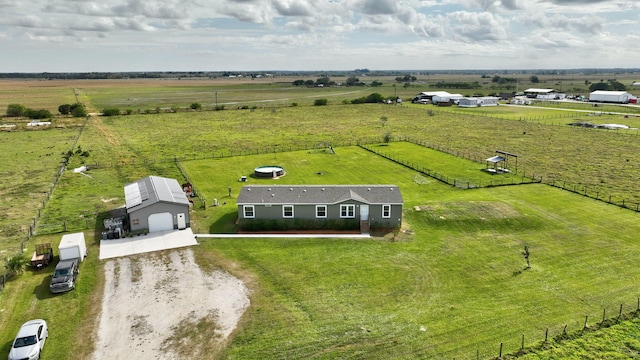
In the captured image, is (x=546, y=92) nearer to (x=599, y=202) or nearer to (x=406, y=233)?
(x=599, y=202)

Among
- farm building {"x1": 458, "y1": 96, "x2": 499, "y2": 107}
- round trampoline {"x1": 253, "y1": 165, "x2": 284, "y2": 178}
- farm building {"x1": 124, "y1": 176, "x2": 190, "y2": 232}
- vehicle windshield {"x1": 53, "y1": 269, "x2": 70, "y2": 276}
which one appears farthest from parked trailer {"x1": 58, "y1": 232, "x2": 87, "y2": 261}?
farm building {"x1": 458, "y1": 96, "x2": 499, "y2": 107}

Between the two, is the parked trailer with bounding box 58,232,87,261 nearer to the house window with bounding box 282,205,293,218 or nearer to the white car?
the white car

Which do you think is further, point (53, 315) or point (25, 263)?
point (25, 263)

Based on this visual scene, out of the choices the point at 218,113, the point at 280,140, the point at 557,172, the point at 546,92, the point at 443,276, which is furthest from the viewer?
the point at 546,92

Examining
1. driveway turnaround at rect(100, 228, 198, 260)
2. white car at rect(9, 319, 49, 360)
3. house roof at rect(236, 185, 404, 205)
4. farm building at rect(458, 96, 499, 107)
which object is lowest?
driveway turnaround at rect(100, 228, 198, 260)

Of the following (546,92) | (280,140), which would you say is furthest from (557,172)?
(546,92)

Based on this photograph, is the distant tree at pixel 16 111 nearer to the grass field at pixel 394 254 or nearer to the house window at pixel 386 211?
the grass field at pixel 394 254

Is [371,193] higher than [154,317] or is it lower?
higher
